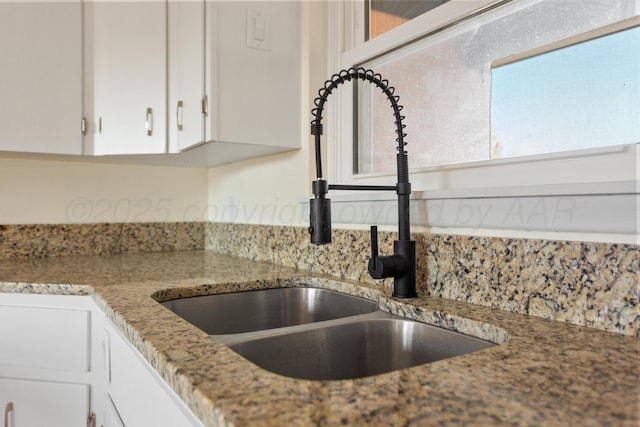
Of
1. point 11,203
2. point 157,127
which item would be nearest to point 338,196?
point 157,127

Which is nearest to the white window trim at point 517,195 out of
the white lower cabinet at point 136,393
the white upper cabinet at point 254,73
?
the white upper cabinet at point 254,73

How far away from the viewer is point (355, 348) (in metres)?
0.92

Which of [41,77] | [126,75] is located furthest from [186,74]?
[41,77]

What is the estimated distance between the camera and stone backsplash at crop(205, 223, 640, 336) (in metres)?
0.71

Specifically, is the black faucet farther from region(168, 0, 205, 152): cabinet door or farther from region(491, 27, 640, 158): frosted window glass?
region(168, 0, 205, 152): cabinet door

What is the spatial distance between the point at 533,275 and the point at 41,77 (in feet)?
6.13

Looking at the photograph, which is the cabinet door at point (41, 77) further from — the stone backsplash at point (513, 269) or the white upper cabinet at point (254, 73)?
the stone backsplash at point (513, 269)

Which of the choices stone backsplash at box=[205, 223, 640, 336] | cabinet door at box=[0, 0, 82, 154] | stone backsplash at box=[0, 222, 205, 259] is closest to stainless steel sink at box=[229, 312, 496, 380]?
stone backsplash at box=[205, 223, 640, 336]

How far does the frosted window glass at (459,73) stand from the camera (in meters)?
0.94

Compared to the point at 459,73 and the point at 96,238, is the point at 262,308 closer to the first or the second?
the point at 459,73

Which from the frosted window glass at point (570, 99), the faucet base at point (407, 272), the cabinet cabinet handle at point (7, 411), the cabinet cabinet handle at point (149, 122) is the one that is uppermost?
the cabinet cabinet handle at point (149, 122)

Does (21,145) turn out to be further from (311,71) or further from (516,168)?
(516,168)

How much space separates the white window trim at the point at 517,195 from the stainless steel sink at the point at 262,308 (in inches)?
9.4

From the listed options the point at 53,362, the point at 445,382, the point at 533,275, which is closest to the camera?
the point at 445,382
